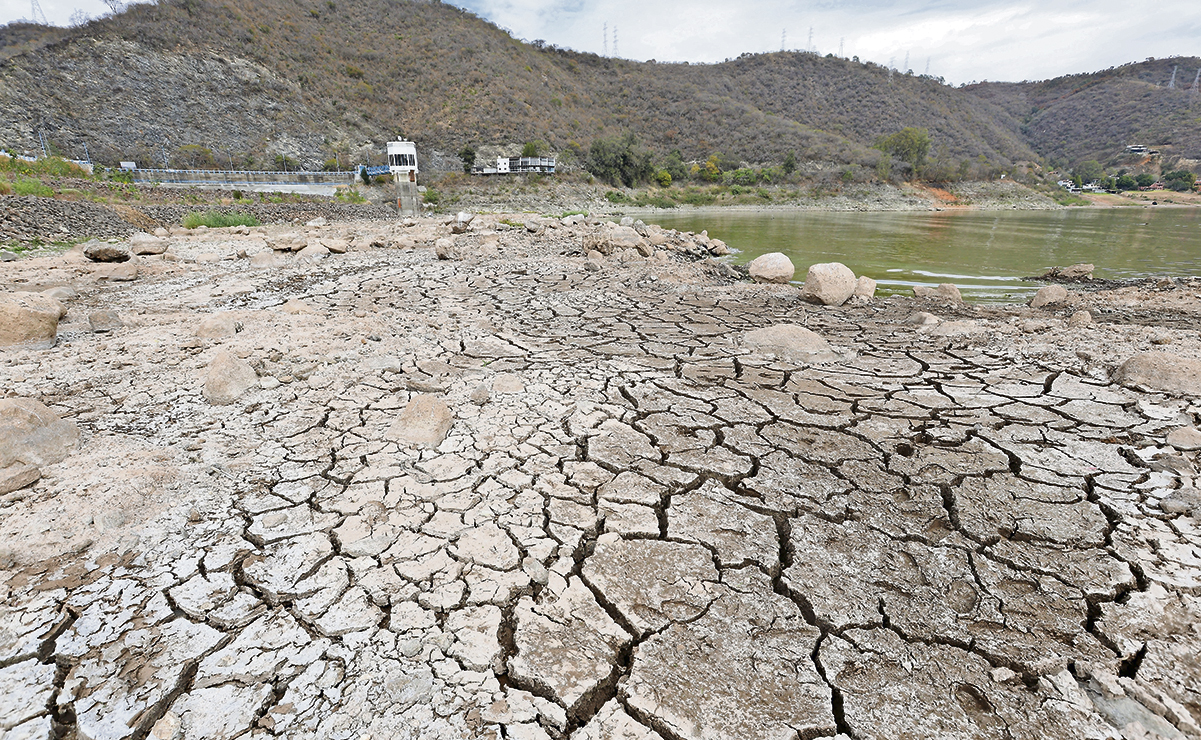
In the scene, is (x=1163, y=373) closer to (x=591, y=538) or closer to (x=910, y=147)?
(x=591, y=538)

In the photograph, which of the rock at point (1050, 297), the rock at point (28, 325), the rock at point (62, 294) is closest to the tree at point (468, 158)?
the rock at point (62, 294)

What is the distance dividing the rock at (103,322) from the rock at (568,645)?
15.0 feet

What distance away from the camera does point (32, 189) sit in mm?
10094

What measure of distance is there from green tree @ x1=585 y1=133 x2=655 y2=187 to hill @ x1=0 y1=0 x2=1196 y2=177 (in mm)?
3937

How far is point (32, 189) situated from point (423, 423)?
13.5 m

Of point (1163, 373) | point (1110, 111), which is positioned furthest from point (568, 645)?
point (1110, 111)

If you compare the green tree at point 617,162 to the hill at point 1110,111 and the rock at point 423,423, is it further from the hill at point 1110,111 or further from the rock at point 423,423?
the hill at point 1110,111

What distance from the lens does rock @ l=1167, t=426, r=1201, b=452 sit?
2.37m

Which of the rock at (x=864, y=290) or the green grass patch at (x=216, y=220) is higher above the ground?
the green grass patch at (x=216, y=220)

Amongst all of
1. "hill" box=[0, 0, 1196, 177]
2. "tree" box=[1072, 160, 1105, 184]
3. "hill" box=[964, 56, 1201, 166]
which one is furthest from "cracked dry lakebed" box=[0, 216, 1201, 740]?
"hill" box=[964, 56, 1201, 166]

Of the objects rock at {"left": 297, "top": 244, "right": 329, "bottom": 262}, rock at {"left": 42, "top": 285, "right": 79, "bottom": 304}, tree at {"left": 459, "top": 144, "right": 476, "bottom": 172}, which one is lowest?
rock at {"left": 42, "top": 285, "right": 79, "bottom": 304}

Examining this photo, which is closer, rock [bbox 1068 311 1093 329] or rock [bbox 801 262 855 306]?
rock [bbox 1068 311 1093 329]

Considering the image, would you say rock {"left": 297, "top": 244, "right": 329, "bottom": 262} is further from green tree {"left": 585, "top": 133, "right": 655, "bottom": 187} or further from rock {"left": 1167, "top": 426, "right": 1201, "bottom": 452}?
green tree {"left": 585, "top": 133, "right": 655, "bottom": 187}

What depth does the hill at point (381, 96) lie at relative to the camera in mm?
33281
